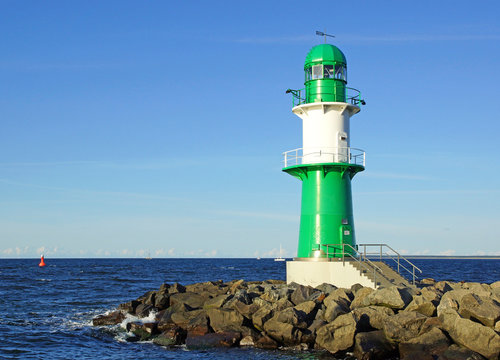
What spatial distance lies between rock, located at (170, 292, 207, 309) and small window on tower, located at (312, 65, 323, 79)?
382 inches

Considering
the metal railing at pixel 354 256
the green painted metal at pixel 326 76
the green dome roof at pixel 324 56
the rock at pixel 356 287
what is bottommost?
the rock at pixel 356 287

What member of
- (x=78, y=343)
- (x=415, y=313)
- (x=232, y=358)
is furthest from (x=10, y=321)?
(x=415, y=313)

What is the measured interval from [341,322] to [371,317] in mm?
991

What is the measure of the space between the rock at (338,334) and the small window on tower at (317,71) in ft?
34.5

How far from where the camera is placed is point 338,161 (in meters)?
22.7

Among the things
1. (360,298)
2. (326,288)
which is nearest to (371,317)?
(360,298)

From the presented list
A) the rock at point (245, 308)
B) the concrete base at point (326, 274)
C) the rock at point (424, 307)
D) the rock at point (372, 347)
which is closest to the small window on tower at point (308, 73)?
the concrete base at point (326, 274)

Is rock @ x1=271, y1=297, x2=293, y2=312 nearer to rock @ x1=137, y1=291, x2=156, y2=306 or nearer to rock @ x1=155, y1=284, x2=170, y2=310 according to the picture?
rock @ x1=155, y1=284, x2=170, y2=310

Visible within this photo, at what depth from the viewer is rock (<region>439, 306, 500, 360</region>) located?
14102 mm

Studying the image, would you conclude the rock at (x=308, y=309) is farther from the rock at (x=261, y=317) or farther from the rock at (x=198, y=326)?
the rock at (x=198, y=326)

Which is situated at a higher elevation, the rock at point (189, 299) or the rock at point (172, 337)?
the rock at point (189, 299)

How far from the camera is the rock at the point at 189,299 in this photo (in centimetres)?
2067

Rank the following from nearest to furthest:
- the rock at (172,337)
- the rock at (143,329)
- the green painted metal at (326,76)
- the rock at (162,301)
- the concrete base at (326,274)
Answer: the rock at (172,337), the rock at (143,329), the concrete base at (326,274), the rock at (162,301), the green painted metal at (326,76)

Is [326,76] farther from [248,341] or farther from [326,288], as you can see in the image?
[248,341]
